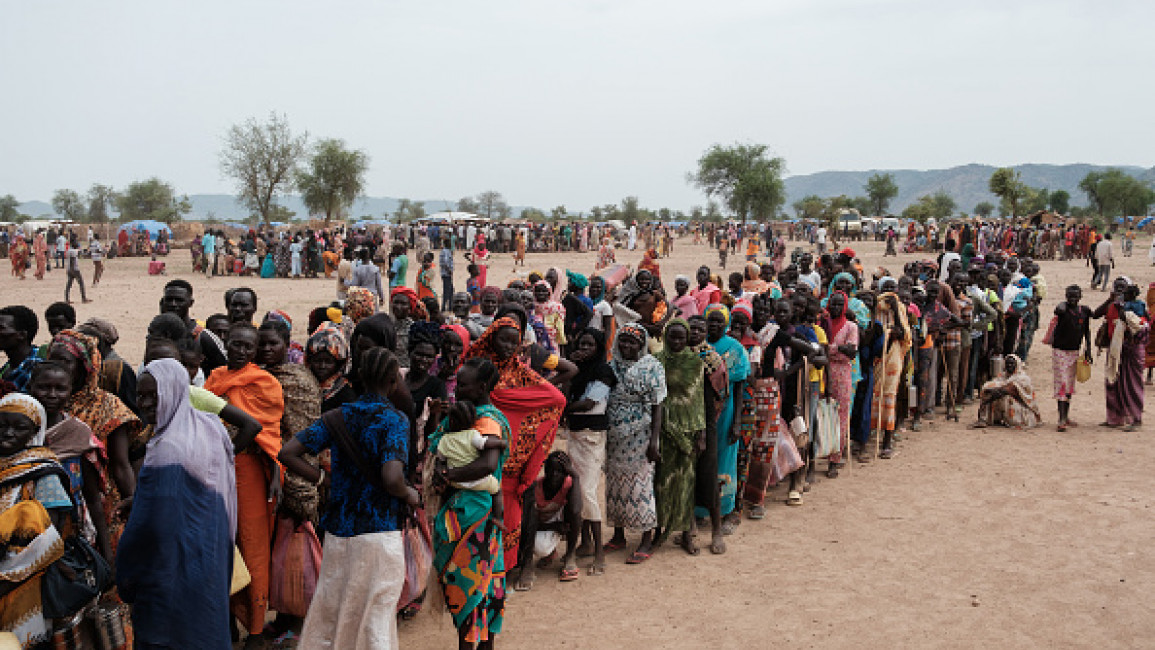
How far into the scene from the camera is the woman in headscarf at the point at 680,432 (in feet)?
18.9

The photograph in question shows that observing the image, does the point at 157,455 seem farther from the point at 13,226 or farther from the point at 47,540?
the point at 13,226

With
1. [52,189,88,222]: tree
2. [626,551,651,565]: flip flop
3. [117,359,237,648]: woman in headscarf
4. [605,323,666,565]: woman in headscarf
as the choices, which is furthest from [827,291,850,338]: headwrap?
[52,189,88,222]: tree

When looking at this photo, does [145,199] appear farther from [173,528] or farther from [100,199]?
[173,528]

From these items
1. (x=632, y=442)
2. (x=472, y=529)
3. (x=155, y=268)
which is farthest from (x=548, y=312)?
(x=155, y=268)

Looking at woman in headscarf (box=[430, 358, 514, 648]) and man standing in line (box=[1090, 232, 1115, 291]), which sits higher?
man standing in line (box=[1090, 232, 1115, 291])

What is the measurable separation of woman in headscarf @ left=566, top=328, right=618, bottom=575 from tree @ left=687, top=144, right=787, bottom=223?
55.3 metres

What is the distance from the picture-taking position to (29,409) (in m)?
3.31

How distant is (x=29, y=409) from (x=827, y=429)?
6.14 m

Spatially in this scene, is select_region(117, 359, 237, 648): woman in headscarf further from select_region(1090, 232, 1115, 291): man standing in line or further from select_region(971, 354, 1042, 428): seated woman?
select_region(1090, 232, 1115, 291): man standing in line

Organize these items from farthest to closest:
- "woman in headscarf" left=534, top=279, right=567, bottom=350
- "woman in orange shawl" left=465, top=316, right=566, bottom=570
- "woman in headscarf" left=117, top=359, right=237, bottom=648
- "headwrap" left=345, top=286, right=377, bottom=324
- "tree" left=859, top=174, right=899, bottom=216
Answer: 1. "tree" left=859, top=174, right=899, bottom=216
2. "woman in headscarf" left=534, top=279, right=567, bottom=350
3. "headwrap" left=345, top=286, right=377, bottom=324
4. "woman in orange shawl" left=465, top=316, right=566, bottom=570
5. "woman in headscarf" left=117, top=359, right=237, bottom=648

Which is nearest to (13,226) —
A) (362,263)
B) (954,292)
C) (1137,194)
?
(362,263)

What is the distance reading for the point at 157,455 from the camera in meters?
3.38

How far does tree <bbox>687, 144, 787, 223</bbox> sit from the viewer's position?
5912cm

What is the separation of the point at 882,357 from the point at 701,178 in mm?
62823
